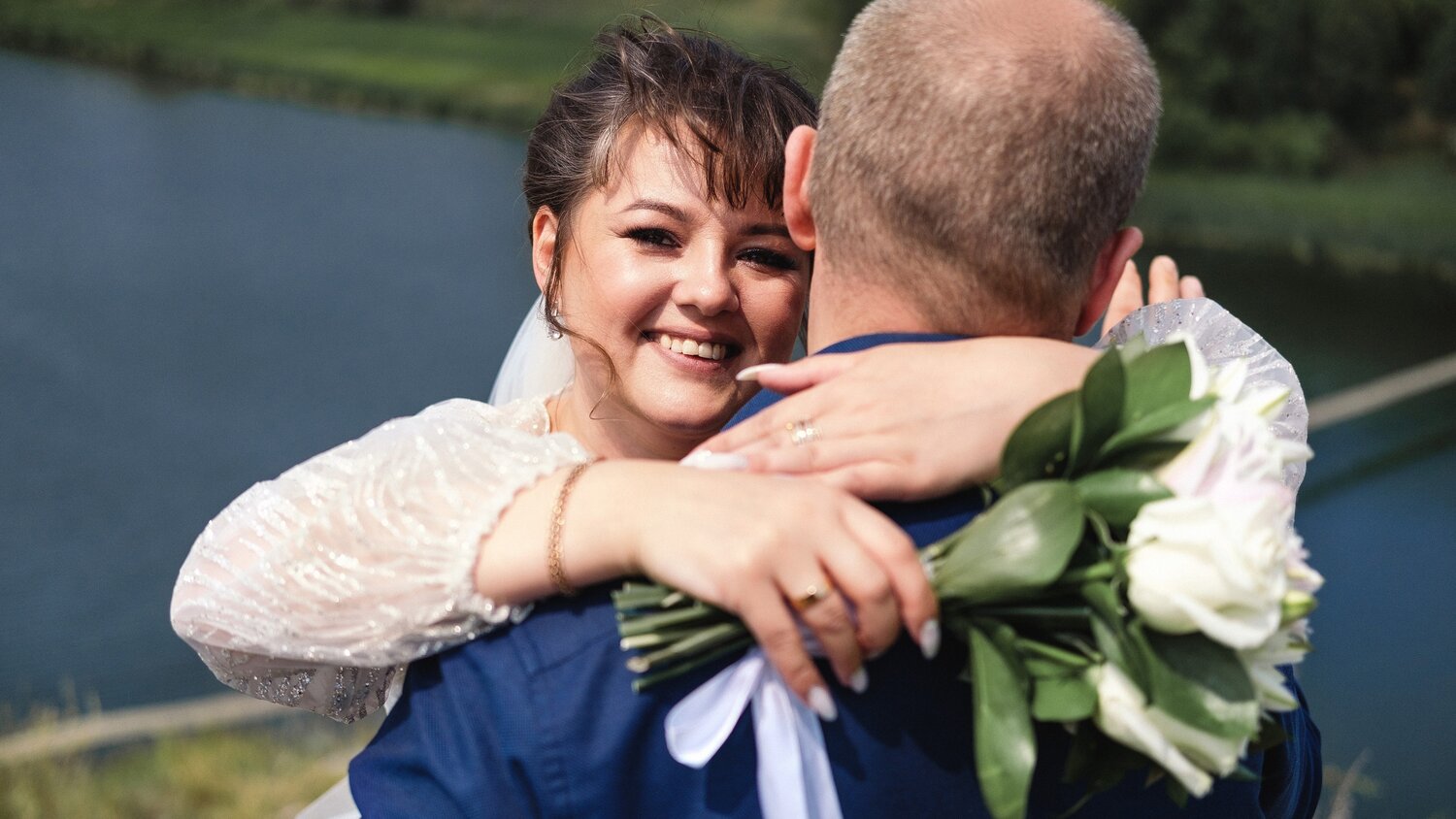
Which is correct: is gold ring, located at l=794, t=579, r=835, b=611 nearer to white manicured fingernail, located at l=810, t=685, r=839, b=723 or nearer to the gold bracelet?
white manicured fingernail, located at l=810, t=685, r=839, b=723

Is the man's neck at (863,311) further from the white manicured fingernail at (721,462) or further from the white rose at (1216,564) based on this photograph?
the white rose at (1216,564)

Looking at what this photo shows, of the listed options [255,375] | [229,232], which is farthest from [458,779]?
[229,232]

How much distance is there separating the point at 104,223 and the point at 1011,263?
5423 millimetres

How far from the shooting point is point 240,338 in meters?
5.55

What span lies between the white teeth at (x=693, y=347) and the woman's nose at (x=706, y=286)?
0.06 meters

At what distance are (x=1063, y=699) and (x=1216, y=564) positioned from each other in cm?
17

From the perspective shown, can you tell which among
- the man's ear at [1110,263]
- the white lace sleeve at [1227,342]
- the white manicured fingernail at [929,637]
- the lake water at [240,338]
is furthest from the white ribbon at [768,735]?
the lake water at [240,338]

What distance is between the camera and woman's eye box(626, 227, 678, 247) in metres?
1.84

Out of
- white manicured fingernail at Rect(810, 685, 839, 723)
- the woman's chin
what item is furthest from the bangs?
white manicured fingernail at Rect(810, 685, 839, 723)

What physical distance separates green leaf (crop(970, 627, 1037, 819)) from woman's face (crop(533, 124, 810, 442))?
0.88 metres

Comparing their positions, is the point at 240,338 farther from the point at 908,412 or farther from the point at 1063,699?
the point at 1063,699

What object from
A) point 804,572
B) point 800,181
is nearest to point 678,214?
point 800,181

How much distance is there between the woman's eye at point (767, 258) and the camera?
1859mm

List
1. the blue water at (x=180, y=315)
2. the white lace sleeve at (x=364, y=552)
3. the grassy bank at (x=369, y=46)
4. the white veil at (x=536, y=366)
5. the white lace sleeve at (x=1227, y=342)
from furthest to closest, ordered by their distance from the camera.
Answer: the grassy bank at (x=369, y=46)
the blue water at (x=180, y=315)
the white veil at (x=536, y=366)
the white lace sleeve at (x=1227, y=342)
the white lace sleeve at (x=364, y=552)
